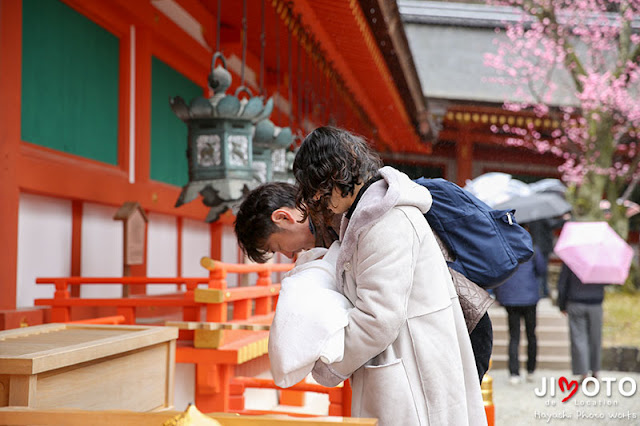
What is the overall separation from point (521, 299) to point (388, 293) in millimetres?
6737

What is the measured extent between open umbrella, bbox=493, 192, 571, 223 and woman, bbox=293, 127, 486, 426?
752 centimetres

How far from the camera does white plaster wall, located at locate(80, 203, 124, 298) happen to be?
199 inches

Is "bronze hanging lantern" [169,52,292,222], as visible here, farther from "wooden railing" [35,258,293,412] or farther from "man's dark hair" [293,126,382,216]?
"man's dark hair" [293,126,382,216]

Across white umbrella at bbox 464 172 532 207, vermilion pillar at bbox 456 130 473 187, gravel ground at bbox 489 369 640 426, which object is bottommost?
gravel ground at bbox 489 369 640 426

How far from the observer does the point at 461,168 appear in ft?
51.9

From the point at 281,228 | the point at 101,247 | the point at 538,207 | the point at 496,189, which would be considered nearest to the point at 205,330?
the point at 101,247

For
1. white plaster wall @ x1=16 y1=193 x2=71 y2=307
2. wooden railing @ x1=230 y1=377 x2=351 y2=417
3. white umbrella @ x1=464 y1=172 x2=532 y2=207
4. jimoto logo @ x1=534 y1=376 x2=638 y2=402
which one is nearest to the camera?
wooden railing @ x1=230 y1=377 x2=351 y2=417

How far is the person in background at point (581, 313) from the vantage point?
8.02 meters

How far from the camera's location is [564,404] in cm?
802

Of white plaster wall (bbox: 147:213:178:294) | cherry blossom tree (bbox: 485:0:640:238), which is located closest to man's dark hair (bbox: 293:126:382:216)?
white plaster wall (bbox: 147:213:178:294)

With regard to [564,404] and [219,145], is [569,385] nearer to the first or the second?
[564,404]

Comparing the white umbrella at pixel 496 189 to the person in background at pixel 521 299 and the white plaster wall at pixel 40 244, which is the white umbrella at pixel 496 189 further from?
the white plaster wall at pixel 40 244

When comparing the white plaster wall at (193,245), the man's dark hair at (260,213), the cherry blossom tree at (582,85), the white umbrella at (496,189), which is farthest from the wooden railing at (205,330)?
the cherry blossom tree at (582,85)

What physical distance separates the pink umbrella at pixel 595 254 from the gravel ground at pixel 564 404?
1.34 meters
